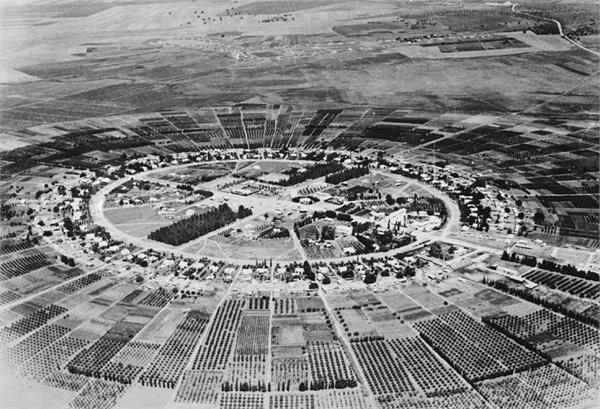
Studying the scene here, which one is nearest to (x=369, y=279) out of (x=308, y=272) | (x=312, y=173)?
(x=308, y=272)

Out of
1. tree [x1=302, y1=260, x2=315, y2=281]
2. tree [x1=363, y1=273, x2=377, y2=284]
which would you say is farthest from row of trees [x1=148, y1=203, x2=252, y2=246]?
tree [x1=363, y1=273, x2=377, y2=284]

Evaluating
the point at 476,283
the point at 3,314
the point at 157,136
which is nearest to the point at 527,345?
the point at 476,283

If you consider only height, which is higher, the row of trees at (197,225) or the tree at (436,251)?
the row of trees at (197,225)

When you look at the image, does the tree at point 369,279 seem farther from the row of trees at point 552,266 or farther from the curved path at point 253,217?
the row of trees at point 552,266

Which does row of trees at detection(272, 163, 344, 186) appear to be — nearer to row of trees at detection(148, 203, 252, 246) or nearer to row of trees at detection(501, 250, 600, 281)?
row of trees at detection(148, 203, 252, 246)

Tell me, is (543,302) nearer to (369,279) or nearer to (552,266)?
(552,266)

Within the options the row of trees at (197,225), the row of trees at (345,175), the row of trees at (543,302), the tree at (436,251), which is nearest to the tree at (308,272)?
the tree at (436,251)

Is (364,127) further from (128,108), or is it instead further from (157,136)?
(128,108)
